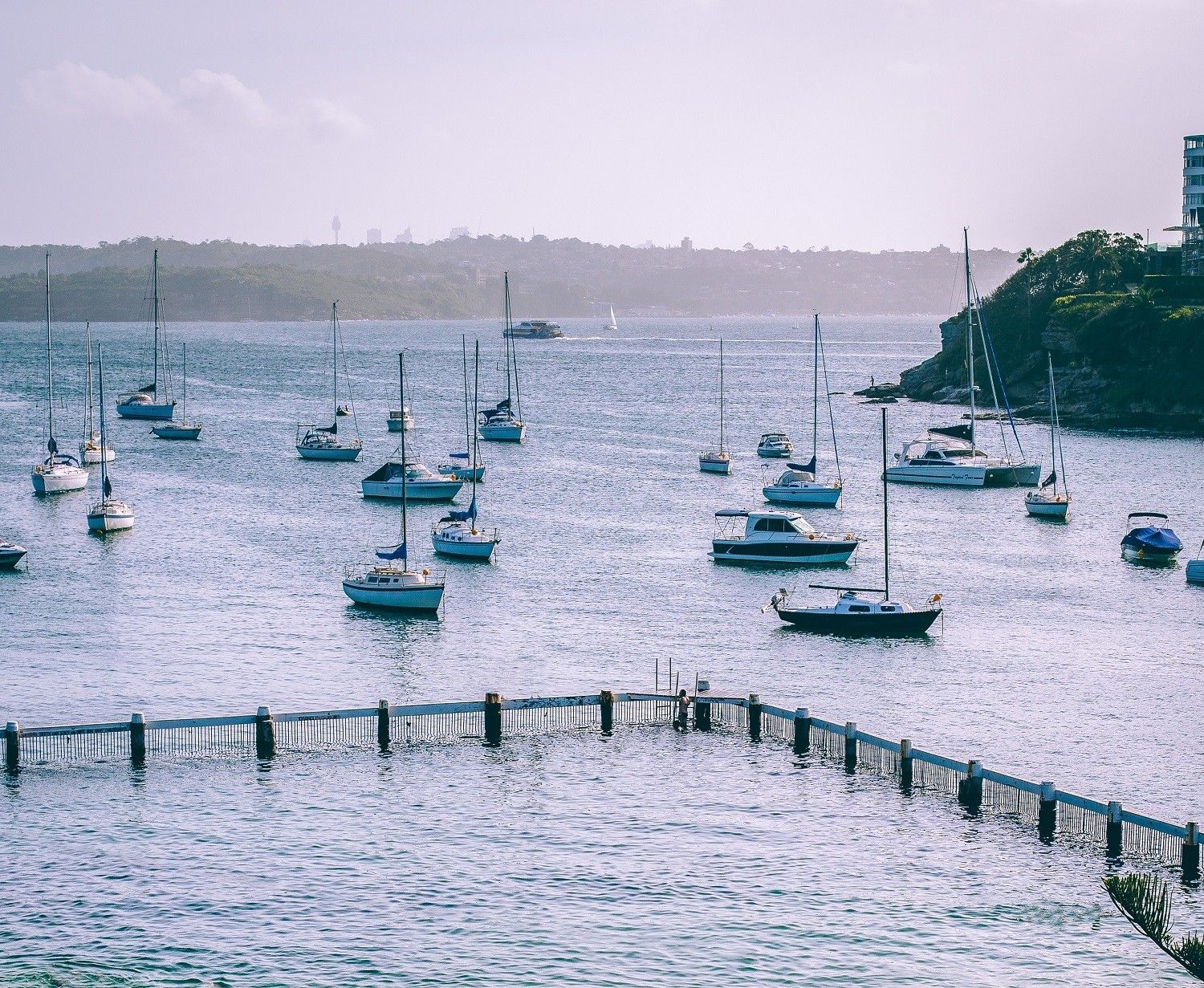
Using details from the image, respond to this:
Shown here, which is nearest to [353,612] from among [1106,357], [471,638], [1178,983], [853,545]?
[471,638]

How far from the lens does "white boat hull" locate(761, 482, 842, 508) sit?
98000mm

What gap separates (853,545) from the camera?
78500 millimetres

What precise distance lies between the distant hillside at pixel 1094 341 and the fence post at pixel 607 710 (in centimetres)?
9607

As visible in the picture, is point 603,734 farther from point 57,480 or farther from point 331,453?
point 331,453

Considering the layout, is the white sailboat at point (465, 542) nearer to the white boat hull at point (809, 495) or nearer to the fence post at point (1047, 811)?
the white boat hull at point (809, 495)

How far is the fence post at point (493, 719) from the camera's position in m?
49.3

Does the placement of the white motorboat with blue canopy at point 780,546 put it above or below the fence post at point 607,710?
above

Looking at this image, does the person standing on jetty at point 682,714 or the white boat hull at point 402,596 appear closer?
the person standing on jetty at point 682,714

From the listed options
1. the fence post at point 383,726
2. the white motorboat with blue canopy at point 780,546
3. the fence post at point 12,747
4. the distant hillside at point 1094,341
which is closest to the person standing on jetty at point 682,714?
the fence post at point 383,726

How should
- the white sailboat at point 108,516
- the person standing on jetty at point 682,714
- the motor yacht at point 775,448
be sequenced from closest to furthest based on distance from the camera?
the person standing on jetty at point 682,714 < the white sailboat at point 108,516 < the motor yacht at point 775,448

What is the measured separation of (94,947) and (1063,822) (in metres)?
25.2

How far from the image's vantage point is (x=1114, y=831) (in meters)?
40.0

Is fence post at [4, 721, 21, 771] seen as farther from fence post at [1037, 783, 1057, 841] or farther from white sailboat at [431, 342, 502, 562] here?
white sailboat at [431, 342, 502, 562]

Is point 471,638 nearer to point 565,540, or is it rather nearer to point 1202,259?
point 565,540
